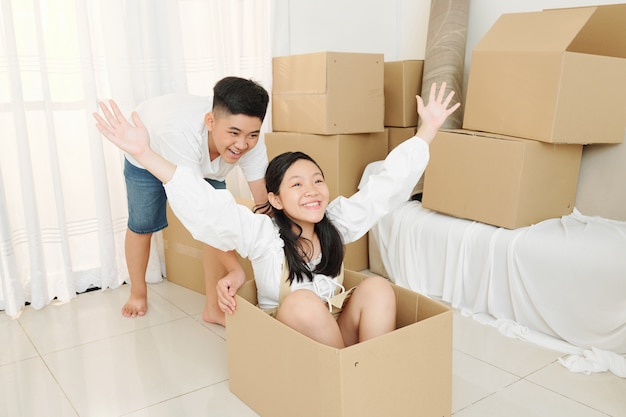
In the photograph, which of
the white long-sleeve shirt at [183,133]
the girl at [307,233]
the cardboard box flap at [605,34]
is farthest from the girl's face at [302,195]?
the cardboard box flap at [605,34]

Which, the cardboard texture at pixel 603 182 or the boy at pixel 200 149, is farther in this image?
the cardboard texture at pixel 603 182

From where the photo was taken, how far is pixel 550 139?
1.67m

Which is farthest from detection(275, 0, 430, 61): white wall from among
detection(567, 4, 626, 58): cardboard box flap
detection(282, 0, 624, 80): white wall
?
detection(567, 4, 626, 58): cardboard box flap

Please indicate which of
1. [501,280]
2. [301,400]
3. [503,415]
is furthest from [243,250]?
[501,280]

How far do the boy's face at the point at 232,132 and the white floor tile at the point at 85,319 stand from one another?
73 cm

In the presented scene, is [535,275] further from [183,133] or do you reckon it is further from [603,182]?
[183,133]

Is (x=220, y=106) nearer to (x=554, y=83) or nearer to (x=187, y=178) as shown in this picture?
(x=187, y=178)

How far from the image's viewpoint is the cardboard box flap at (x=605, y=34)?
69.3 inches

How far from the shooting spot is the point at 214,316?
177 centimetres

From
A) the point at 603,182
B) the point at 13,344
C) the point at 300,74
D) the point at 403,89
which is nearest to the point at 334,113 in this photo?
the point at 300,74

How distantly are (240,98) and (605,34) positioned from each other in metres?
1.30

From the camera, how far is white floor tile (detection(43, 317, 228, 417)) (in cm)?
135

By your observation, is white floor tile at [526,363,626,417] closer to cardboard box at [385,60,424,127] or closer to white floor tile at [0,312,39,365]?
cardboard box at [385,60,424,127]

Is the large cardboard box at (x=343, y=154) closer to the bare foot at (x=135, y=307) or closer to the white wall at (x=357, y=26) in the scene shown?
the white wall at (x=357, y=26)
